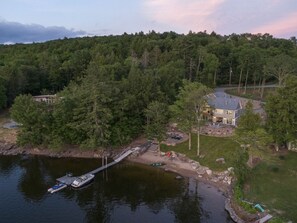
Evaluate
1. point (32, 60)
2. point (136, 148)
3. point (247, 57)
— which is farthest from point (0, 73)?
point (247, 57)

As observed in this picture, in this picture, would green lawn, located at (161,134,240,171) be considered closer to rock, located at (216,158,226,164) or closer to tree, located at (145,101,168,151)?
rock, located at (216,158,226,164)

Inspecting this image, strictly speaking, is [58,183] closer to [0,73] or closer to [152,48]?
[0,73]

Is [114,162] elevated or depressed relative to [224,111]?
depressed

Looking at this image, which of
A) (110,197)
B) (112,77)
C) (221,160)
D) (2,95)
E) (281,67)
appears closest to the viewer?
(110,197)

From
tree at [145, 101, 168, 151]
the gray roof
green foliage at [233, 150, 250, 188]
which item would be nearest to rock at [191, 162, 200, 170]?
tree at [145, 101, 168, 151]

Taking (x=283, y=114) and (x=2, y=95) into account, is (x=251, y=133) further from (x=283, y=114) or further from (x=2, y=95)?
(x=2, y=95)

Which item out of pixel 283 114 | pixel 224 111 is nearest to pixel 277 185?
pixel 283 114
